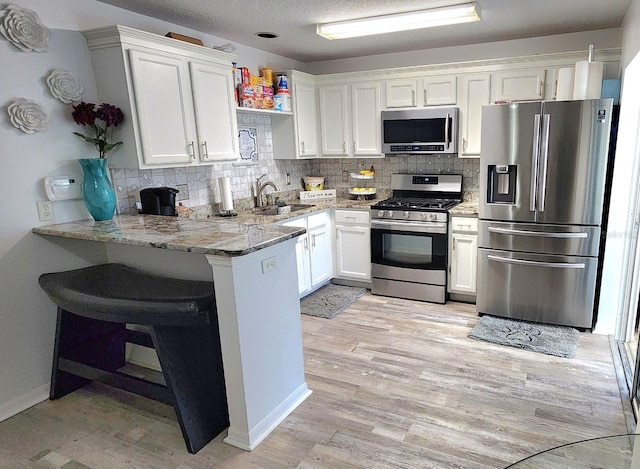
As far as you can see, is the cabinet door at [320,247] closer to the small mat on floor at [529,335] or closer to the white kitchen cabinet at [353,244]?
the white kitchen cabinet at [353,244]

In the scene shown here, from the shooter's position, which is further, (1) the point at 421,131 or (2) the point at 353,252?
(2) the point at 353,252

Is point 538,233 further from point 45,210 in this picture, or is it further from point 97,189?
point 45,210

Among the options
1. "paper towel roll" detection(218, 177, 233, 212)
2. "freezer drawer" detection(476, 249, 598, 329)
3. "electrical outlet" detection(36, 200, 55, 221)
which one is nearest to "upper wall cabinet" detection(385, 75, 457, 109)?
"freezer drawer" detection(476, 249, 598, 329)

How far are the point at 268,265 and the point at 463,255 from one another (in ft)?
7.40

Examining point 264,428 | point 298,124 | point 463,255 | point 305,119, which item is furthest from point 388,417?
point 305,119

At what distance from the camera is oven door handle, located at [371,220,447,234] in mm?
3869

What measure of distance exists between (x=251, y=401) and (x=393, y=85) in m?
3.26

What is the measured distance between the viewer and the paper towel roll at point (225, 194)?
11.9 feet

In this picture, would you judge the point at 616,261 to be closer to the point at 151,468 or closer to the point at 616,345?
the point at 616,345

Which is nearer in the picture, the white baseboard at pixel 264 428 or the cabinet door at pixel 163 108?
the white baseboard at pixel 264 428

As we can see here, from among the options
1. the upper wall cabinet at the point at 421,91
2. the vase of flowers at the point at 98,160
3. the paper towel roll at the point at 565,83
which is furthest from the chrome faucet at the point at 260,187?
the paper towel roll at the point at 565,83

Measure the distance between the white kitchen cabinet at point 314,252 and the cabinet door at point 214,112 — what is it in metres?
0.86

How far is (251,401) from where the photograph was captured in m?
2.17

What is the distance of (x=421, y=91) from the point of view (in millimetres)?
4090
